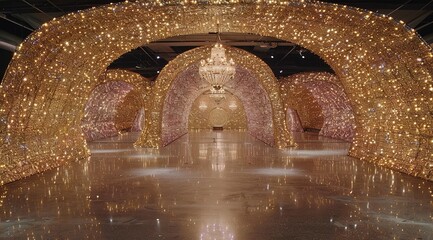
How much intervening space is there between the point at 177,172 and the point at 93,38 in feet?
10.2

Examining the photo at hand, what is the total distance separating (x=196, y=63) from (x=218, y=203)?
8.68 meters

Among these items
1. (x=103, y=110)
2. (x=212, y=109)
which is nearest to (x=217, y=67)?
(x=103, y=110)

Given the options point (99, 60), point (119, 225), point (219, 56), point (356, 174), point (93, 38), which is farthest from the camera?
point (219, 56)

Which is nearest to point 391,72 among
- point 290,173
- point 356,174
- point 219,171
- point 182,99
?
point 356,174

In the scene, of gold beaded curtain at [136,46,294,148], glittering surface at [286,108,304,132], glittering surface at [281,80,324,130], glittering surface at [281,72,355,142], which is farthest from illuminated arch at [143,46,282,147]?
glittering surface at [286,108,304,132]

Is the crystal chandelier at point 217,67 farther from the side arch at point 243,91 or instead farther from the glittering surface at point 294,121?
the glittering surface at point 294,121

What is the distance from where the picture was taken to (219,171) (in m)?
7.69

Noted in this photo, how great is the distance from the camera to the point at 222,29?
869cm

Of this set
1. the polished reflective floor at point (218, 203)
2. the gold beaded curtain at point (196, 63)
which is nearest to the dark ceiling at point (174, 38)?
the gold beaded curtain at point (196, 63)

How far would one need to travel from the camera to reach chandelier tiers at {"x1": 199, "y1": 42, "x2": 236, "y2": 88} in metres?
10.3

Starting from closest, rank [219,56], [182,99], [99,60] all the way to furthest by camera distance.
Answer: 1. [99,60]
2. [219,56]
3. [182,99]

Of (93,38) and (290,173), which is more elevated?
(93,38)

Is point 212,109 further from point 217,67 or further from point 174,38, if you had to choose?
point 217,67

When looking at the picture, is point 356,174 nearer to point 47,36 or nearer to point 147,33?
point 147,33
